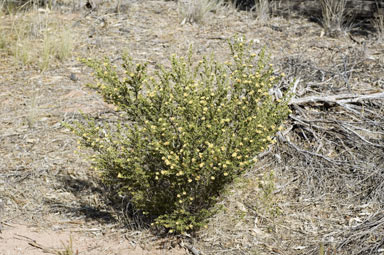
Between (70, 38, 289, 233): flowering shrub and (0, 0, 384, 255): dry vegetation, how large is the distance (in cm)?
29

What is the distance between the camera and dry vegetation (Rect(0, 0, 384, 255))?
3.81 meters

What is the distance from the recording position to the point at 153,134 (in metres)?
3.38

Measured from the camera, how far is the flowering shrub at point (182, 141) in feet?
10.7

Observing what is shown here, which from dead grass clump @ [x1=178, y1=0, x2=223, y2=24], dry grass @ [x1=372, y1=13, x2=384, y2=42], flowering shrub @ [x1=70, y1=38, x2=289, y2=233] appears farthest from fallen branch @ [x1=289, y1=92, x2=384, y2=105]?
dead grass clump @ [x1=178, y1=0, x2=223, y2=24]

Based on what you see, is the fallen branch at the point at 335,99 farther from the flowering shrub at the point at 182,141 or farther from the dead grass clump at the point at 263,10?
the dead grass clump at the point at 263,10

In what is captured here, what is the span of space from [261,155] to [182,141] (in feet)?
4.40

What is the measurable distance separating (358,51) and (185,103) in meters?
3.63

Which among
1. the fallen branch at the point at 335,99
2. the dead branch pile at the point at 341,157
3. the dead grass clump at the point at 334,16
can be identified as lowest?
the dead branch pile at the point at 341,157

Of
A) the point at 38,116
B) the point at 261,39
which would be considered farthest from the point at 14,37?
the point at 261,39

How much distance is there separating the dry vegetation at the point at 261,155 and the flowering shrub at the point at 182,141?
29cm

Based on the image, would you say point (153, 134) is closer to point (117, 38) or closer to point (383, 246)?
point (383, 246)

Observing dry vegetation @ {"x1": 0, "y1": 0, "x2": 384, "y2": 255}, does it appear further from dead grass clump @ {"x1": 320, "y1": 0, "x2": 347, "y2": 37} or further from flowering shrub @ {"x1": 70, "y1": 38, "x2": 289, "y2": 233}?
flowering shrub @ {"x1": 70, "y1": 38, "x2": 289, "y2": 233}

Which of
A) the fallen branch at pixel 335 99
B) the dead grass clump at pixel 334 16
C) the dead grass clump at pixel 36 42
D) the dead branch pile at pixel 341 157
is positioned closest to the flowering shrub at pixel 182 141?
the dead branch pile at pixel 341 157

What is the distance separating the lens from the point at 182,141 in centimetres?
345
